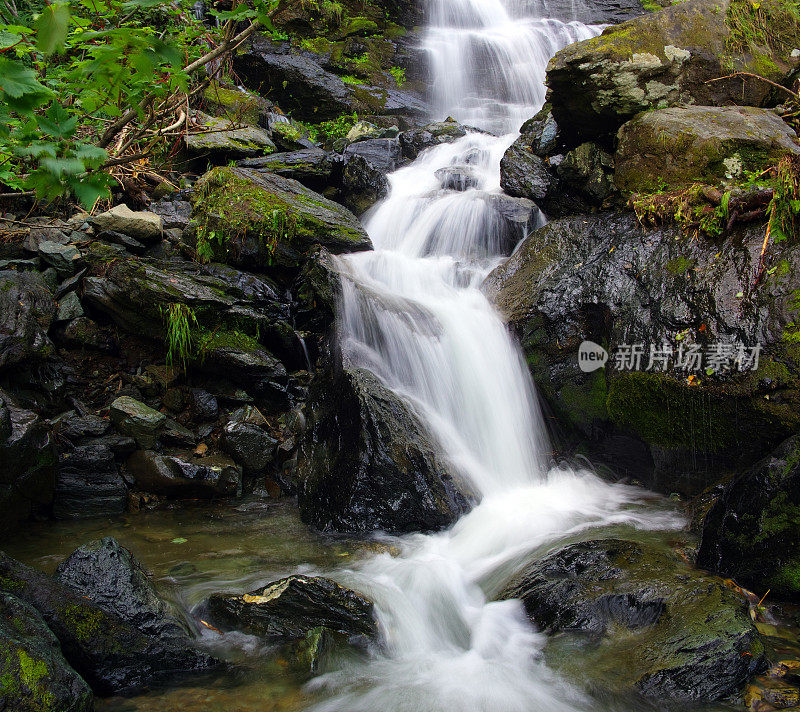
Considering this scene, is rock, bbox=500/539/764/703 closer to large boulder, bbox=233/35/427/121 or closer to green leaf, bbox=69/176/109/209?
green leaf, bbox=69/176/109/209

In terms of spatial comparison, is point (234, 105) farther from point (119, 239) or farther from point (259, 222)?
point (119, 239)

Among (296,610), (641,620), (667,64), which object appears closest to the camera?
(641,620)

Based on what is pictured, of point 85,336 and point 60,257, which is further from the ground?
point 60,257

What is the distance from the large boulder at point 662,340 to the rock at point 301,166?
157 inches

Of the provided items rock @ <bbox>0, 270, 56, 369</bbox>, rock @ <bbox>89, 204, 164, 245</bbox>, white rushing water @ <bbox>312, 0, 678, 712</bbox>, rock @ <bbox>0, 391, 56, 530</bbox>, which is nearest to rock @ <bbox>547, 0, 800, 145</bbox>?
white rushing water @ <bbox>312, 0, 678, 712</bbox>

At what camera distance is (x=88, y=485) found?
4.89 m

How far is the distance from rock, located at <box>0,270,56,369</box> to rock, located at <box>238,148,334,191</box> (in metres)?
3.99

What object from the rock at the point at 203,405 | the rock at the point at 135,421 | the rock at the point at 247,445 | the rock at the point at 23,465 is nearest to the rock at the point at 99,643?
the rock at the point at 23,465

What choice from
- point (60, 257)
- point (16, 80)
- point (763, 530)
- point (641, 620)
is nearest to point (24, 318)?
point (60, 257)

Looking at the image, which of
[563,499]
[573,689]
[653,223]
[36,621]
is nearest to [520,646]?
[573,689]

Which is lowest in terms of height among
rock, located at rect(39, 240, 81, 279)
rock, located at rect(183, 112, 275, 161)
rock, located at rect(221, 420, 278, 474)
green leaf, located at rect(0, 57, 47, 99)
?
rock, located at rect(221, 420, 278, 474)

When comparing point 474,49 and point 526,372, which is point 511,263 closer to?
point 526,372

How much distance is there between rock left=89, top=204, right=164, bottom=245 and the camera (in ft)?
20.7

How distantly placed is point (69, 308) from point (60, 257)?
2.12 feet
